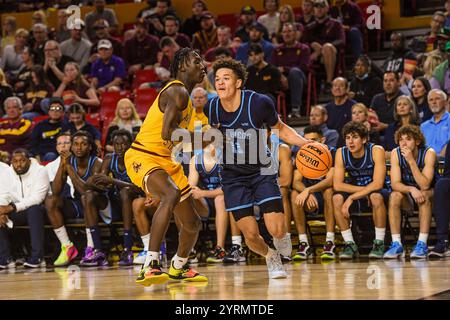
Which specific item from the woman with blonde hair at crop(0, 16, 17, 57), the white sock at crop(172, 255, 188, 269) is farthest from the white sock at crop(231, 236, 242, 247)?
the woman with blonde hair at crop(0, 16, 17, 57)

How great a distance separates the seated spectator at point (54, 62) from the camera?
13.2m

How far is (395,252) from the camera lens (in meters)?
8.62

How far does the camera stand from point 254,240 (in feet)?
22.2

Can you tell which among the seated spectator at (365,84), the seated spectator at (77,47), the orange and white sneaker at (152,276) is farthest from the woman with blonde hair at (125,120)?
the orange and white sneaker at (152,276)

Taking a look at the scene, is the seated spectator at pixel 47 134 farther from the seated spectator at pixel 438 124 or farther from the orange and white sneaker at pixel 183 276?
the orange and white sneaker at pixel 183 276

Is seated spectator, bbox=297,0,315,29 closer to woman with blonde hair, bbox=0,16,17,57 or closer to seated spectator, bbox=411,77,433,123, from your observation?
seated spectator, bbox=411,77,433,123

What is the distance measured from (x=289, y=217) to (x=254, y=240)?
2518 mm

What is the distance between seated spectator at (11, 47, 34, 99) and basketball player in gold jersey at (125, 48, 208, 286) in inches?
278

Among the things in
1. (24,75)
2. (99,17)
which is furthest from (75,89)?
(99,17)

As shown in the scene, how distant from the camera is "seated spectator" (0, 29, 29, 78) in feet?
46.8

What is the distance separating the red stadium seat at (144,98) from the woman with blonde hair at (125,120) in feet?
4.33

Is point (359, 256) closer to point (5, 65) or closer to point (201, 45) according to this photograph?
point (201, 45)

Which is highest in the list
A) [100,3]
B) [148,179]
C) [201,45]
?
[100,3]
